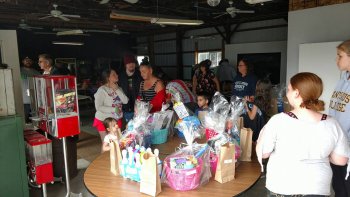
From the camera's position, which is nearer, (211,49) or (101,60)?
(211,49)

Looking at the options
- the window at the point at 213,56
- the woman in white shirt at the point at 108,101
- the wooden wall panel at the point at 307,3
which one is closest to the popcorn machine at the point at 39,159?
the woman in white shirt at the point at 108,101

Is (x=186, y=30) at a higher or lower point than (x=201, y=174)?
higher

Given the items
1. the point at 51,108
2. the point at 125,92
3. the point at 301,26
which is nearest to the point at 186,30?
the point at 301,26

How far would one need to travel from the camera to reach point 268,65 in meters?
8.14

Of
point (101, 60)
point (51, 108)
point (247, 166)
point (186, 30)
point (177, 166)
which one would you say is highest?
point (186, 30)

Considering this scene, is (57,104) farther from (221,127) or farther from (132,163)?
(221,127)

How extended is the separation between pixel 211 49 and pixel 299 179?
30.0 feet

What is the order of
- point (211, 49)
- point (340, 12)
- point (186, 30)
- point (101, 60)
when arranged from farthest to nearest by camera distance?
point (101, 60) → point (186, 30) → point (211, 49) → point (340, 12)

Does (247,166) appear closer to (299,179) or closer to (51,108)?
(299,179)

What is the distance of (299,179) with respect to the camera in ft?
4.14

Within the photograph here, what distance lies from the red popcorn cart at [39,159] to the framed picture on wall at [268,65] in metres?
6.42

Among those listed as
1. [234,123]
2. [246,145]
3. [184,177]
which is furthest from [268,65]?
[184,177]

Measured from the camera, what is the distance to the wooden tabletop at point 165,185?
1.35m

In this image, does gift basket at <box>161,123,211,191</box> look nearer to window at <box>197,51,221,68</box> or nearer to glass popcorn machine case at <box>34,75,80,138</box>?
glass popcorn machine case at <box>34,75,80,138</box>
